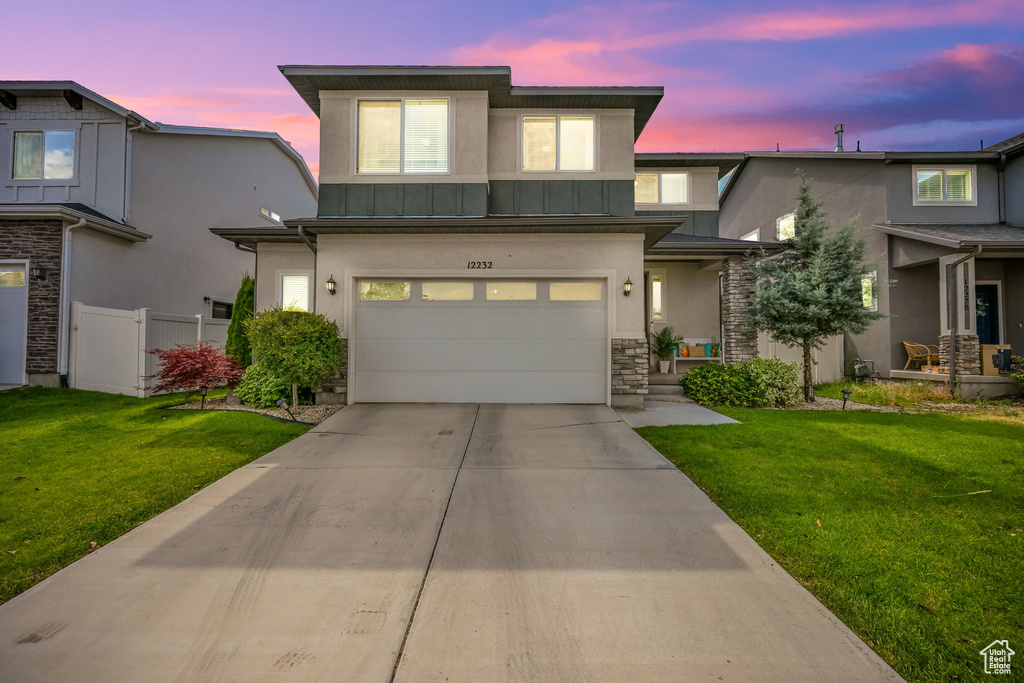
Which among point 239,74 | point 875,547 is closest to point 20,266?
point 239,74

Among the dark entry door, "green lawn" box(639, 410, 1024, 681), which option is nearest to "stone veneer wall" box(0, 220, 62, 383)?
"green lawn" box(639, 410, 1024, 681)

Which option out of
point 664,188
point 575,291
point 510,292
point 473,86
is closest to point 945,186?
point 664,188

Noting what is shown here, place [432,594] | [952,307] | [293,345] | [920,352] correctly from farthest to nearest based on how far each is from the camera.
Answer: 1. [920,352]
2. [952,307]
3. [293,345]
4. [432,594]

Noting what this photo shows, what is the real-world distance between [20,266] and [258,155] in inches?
309

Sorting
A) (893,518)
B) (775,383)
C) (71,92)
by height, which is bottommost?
(893,518)

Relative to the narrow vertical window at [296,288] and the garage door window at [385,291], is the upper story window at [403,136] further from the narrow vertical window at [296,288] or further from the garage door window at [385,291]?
the narrow vertical window at [296,288]

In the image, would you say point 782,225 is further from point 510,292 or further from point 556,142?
point 510,292

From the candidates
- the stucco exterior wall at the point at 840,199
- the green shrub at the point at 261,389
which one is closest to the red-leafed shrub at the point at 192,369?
the green shrub at the point at 261,389

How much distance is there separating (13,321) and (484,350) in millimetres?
10543

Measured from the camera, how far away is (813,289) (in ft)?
31.1

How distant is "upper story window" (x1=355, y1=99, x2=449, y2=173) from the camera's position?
9.28m

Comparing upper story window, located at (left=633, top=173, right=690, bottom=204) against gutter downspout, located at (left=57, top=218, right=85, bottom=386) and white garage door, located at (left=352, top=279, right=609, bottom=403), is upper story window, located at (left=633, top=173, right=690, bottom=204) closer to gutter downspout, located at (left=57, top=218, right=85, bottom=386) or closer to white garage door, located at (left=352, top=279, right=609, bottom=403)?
white garage door, located at (left=352, top=279, right=609, bottom=403)

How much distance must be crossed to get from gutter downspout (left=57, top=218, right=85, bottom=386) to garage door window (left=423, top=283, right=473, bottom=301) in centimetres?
818

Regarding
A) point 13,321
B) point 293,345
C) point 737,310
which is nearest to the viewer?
point 293,345
